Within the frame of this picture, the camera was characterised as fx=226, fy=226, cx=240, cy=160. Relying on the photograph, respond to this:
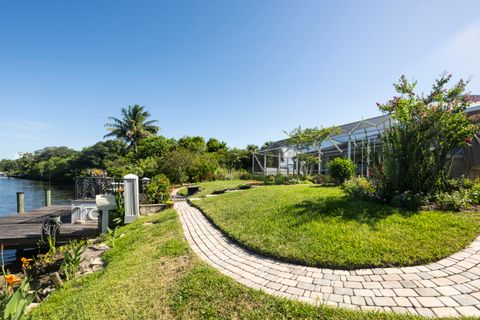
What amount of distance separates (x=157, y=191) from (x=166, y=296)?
22.9ft

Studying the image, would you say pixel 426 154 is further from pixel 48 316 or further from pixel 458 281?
pixel 48 316

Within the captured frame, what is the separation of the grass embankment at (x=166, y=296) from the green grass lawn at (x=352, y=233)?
3.69 feet

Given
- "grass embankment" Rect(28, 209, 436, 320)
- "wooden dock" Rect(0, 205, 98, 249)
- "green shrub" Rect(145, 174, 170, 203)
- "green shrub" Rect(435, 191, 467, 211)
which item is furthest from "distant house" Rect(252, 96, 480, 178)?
"wooden dock" Rect(0, 205, 98, 249)

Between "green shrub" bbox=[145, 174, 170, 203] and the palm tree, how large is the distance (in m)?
24.2

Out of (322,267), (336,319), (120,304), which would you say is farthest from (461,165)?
(120,304)

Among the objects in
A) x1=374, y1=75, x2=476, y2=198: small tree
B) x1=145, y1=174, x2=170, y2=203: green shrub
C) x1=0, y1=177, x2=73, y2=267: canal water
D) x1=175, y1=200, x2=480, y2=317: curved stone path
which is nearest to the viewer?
x1=175, y1=200, x2=480, y2=317: curved stone path

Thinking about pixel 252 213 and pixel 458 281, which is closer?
pixel 458 281

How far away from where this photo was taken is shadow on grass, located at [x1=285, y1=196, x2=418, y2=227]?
4758mm

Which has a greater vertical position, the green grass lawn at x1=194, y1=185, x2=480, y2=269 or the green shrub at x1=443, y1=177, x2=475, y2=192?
the green shrub at x1=443, y1=177, x2=475, y2=192

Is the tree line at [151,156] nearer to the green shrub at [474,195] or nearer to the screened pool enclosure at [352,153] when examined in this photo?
the screened pool enclosure at [352,153]

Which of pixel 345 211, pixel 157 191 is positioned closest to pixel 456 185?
pixel 345 211

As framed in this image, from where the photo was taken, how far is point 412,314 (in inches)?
89.6

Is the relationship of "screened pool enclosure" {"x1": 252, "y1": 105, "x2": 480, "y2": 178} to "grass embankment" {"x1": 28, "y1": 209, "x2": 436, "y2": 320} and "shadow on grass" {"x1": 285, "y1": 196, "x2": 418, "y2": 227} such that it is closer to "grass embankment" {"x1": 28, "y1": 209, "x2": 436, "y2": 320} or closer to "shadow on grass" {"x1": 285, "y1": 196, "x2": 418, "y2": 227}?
"shadow on grass" {"x1": 285, "y1": 196, "x2": 418, "y2": 227}

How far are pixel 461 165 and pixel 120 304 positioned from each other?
1278 centimetres
